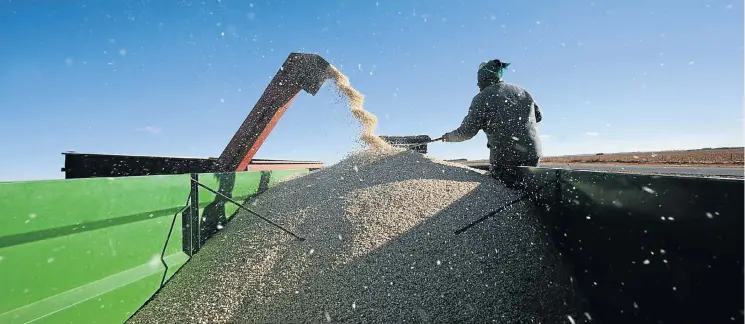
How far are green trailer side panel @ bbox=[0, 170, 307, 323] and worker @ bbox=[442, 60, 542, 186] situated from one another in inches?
101

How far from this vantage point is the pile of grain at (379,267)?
2223 millimetres

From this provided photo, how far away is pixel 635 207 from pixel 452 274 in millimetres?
1031

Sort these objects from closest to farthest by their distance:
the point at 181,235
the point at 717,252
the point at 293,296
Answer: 1. the point at 717,252
2. the point at 293,296
3. the point at 181,235

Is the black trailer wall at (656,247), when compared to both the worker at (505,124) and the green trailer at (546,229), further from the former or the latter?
the worker at (505,124)

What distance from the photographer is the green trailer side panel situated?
5.40ft

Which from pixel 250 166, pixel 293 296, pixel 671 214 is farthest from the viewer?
pixel 250 166

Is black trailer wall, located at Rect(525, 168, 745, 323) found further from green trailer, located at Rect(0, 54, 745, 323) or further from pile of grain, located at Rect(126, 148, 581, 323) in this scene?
pile of grain, located at Rect(126, 148, 581, 323)

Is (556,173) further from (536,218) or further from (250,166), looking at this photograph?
(250,166)

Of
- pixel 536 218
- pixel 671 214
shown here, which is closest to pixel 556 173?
pixel 536 218

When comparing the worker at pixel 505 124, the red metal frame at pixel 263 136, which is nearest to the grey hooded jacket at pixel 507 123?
the worker at pixel 505 124

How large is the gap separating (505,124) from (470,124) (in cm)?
36

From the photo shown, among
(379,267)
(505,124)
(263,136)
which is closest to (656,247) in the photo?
(379,267)

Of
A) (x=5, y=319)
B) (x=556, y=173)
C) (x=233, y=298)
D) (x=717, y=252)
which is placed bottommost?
(x=233, y=298)

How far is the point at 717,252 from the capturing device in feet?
4.17
